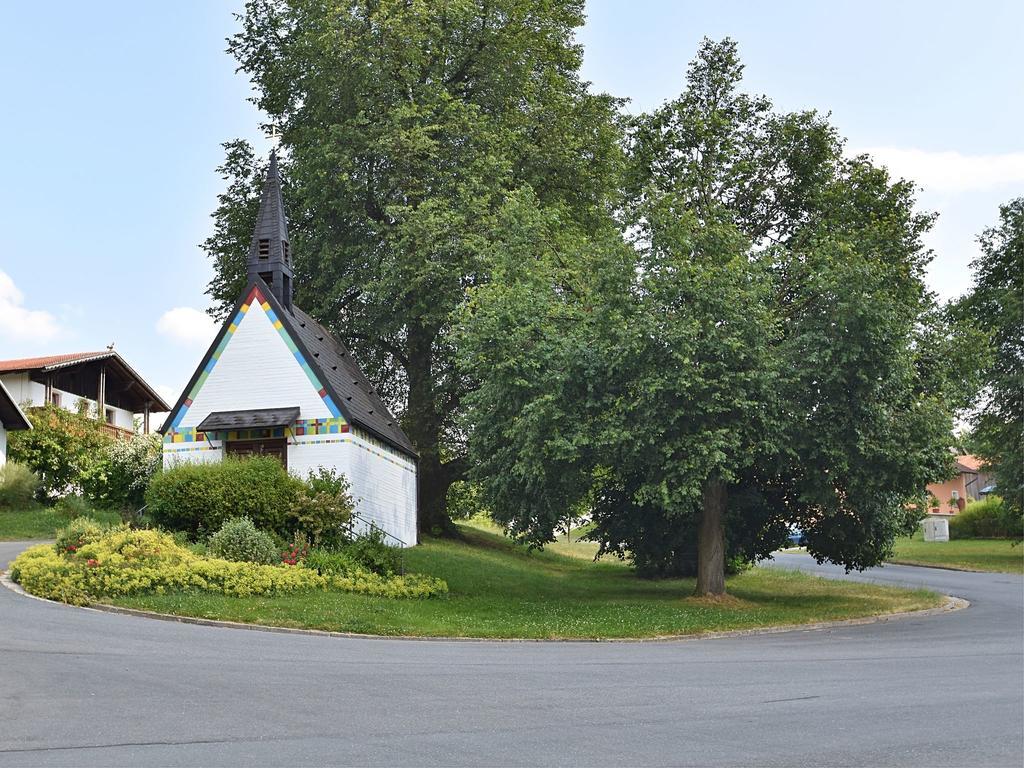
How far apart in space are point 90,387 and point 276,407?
20.4 m

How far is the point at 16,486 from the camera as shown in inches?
1421

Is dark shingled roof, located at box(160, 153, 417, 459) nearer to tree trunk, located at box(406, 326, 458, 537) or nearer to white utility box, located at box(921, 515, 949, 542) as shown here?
tree trunk, located at box(406, 326, 458, 537)

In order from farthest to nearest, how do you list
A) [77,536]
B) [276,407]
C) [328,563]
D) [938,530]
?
[938,530] < [276,407] < [328,563] < [77,536]

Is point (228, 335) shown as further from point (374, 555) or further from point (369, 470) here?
point (374, 555)

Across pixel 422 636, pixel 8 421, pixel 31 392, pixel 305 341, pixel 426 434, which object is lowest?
pixel 422 636

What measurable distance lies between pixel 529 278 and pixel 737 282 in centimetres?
550

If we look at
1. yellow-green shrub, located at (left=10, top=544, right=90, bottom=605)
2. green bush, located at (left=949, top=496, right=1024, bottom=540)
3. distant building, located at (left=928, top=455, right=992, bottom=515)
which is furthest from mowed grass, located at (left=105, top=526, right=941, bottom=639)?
distant building, located at (left=928, top=455, right=992, bottom=515)

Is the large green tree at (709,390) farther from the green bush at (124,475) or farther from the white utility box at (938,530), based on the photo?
the white utility box at (938,530)

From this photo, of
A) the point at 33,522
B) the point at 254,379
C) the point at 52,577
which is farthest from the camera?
the point at 33,522

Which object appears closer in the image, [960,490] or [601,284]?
[601,284]

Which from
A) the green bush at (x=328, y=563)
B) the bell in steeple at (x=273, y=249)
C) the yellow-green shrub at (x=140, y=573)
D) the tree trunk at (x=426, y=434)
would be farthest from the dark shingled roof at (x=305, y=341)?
the yellow-green shrub at (x=140, y=573)

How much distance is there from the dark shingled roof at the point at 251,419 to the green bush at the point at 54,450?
8909 millimetres

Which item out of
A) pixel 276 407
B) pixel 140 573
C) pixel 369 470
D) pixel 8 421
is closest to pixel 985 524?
pixel 369 470

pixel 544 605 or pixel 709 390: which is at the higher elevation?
pixel 709 390
